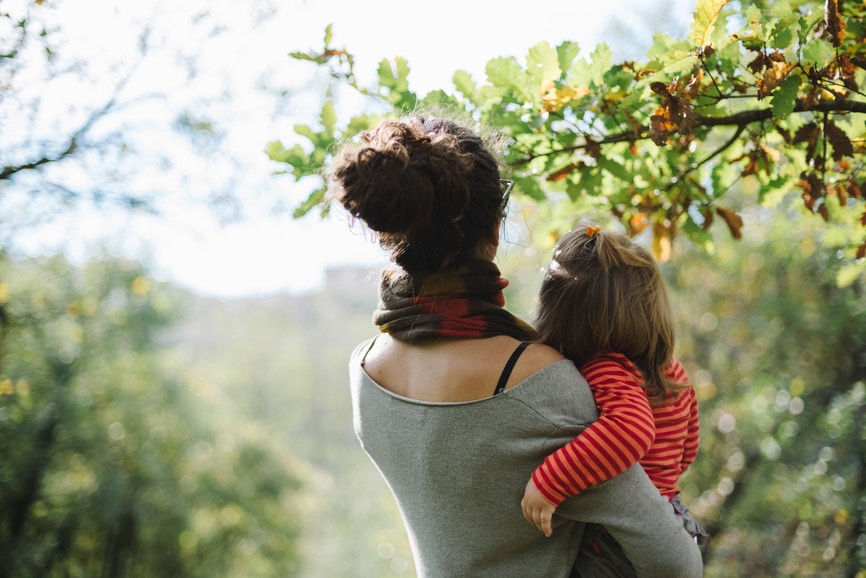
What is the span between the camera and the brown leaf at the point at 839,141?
1549 mm

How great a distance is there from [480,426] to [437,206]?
0.36m

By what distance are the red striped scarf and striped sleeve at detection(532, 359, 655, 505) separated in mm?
204

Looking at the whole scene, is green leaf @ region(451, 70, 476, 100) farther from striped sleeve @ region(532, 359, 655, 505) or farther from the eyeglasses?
striped sleeve @ region(532, 359, 655, 505)

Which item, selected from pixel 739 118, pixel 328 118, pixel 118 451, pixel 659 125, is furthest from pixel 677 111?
pixel 118 451

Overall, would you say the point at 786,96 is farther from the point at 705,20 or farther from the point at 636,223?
the point at 636,223

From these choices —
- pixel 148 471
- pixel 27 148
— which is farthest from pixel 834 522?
pixel 148 471

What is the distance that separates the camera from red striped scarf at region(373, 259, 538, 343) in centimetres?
124

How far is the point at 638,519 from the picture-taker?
1.16 meters

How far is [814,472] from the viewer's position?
3.74 metres

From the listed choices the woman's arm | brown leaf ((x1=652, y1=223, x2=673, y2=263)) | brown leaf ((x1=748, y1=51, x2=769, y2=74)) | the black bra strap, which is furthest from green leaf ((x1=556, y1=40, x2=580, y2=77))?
the woman's arm

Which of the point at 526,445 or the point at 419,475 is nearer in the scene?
the point at 526,445

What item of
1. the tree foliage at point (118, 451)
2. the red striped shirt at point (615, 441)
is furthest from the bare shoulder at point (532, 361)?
the tree foliage at point (118, 451)

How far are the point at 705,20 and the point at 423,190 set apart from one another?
0.63m

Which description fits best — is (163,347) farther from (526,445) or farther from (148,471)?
(526,445)
